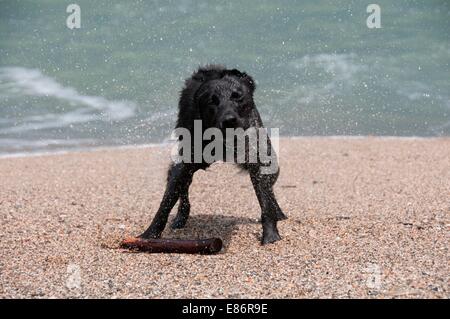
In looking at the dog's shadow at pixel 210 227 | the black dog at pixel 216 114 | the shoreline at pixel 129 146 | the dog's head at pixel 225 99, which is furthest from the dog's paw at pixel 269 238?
the shoreline at pixel 129 146

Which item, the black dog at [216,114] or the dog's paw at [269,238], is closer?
the black dog at [216,114]

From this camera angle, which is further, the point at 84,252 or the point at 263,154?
the point at 263,154

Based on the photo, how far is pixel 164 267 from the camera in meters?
5.03

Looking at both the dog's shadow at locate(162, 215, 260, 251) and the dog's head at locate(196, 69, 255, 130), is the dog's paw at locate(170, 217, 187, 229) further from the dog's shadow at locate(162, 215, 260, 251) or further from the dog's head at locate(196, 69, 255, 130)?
the dog's head at locate(196, 69, 255, 130)

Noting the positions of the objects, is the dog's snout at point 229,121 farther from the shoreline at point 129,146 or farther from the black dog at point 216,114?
the shoreline at point 129,146

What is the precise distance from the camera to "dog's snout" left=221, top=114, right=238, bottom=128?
5285mm

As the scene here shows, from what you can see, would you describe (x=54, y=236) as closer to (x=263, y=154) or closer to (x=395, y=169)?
(x=263, y=154)

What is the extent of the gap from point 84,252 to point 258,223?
2140mm

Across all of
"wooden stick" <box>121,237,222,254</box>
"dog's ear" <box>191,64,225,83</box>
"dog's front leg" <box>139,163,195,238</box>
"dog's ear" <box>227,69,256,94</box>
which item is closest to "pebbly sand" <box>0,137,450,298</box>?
"wooden stick" <box>121,237,222,254</box>

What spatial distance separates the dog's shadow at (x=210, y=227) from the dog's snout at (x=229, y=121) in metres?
1.22

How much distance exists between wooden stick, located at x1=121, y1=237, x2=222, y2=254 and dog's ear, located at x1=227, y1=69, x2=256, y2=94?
140 centimetres

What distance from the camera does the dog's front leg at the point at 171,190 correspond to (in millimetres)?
5855

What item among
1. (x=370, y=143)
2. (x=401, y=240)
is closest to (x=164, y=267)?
(x=401, y=240)
